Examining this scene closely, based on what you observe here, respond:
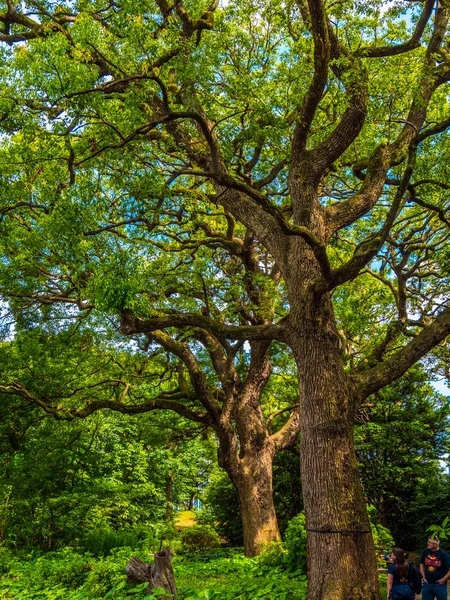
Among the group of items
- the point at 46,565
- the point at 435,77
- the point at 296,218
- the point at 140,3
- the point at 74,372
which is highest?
the point at 140,3

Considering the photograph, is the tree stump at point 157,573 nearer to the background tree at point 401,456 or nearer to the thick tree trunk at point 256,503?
the thick tree trunk at point 256,503

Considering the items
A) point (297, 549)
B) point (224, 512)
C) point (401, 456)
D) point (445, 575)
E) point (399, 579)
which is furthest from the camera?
point (224, 512)

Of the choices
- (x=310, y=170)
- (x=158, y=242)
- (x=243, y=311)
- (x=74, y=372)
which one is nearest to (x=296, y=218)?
(x=310, y=170)

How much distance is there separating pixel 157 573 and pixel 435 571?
338 centimetres

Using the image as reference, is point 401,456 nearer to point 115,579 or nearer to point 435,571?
point 435,571

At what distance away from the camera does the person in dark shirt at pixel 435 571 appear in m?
5.41

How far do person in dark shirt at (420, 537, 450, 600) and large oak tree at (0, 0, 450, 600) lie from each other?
938 mm

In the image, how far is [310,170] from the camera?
23.9 feet

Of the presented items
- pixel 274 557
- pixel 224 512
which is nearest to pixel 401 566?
pixel 274 557

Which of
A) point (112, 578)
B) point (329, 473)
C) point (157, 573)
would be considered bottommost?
point (112, 578)

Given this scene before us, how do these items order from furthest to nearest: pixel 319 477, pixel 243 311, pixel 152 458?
1. pixel 152 458
2. pixel 243 311
3. pixel 319 477

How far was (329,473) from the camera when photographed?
544 centimetres

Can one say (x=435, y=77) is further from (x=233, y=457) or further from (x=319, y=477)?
(x=233, y=457)

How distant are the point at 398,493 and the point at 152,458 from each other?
834 cm
